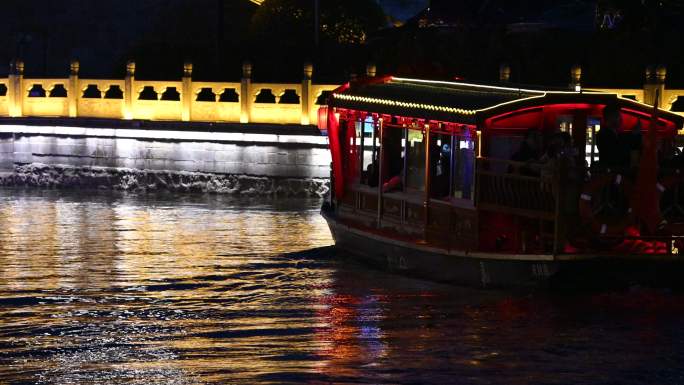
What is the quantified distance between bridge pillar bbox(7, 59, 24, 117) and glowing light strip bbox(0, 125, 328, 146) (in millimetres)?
511

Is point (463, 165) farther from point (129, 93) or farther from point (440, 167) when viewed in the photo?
point (129, 93)

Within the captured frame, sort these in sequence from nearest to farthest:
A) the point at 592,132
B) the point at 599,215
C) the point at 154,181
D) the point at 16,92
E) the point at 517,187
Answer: the point at 599,215 < the point at 517,187 < the point at 592,132 < the point at 154,181 < the point at 16,92

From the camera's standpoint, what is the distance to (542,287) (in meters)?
14.8

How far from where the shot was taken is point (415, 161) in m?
17.1

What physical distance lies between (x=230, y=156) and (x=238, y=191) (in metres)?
0.69

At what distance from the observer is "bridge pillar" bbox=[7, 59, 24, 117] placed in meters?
30.7

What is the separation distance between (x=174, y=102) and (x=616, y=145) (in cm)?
1528

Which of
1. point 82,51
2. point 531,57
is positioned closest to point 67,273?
point 531,57

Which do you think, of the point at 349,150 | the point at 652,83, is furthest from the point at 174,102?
the point at 349,150

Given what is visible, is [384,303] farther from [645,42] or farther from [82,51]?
[82,51]

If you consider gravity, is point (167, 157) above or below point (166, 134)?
below

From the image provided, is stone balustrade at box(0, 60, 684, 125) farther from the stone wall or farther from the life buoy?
the life buoy

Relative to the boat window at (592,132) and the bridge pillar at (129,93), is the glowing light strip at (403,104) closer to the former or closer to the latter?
the boat window at (592,132)

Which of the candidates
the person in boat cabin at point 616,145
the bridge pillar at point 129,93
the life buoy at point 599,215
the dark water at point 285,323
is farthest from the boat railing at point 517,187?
the bridge pillar at point 129,93
